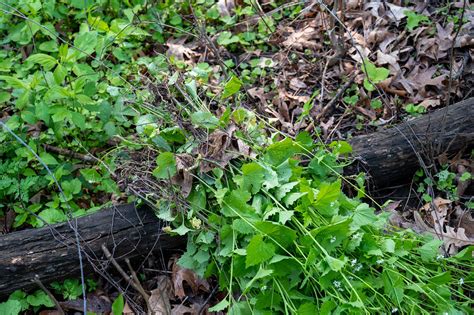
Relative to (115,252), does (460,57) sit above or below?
above

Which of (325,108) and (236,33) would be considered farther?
(236,33)

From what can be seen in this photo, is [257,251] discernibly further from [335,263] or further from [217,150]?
[217,150]

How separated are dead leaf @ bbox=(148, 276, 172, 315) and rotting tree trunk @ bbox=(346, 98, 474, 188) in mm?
1212

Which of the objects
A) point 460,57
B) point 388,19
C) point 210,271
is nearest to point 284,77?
point 388,19

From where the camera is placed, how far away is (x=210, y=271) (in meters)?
2.66

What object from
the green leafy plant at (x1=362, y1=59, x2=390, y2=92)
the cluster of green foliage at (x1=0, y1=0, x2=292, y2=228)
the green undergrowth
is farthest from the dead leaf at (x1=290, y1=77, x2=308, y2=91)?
the green undergrowth

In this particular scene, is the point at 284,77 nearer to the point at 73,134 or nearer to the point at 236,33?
the point at 236,33

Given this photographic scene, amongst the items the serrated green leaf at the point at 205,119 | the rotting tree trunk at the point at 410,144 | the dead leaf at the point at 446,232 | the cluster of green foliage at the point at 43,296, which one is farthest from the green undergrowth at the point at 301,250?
the cluster of green foliage at the point at 43,296

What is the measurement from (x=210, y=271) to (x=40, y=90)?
5.33ft

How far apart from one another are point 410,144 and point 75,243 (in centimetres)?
197

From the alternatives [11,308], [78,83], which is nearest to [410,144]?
[78,83]

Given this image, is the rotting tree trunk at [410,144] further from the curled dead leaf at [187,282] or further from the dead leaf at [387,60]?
the curled dead leaf at [187,282]

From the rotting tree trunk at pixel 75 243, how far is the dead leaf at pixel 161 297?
189mm

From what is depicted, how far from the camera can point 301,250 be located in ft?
7.86
